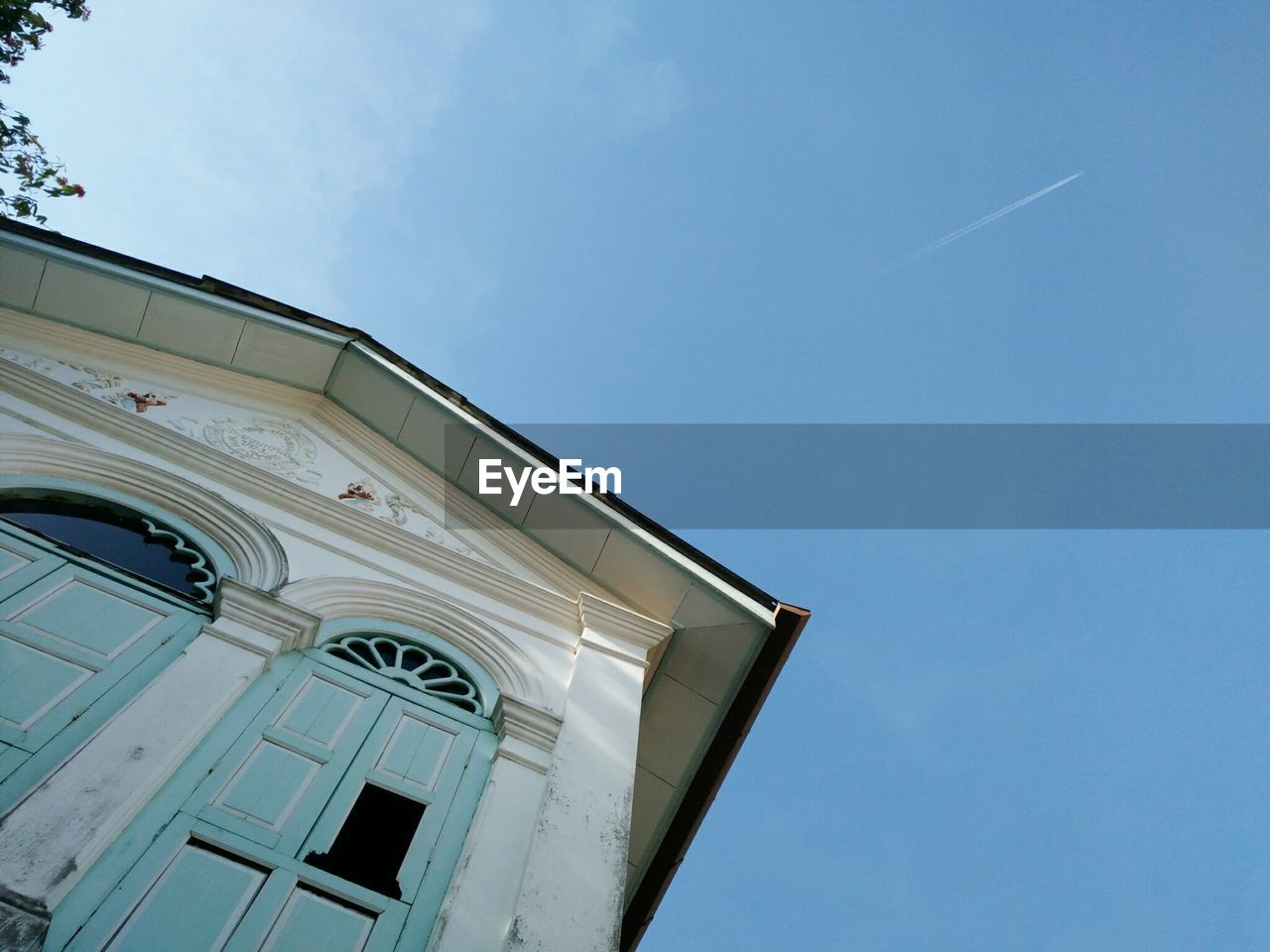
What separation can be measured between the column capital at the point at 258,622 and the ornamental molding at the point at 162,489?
0.40 metres

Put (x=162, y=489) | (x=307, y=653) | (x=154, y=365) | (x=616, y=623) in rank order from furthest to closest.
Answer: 1. (x=154, y=365)
2. (x=616, y=623)
3. (x=162, y=489)
4. (x=307, y=653)

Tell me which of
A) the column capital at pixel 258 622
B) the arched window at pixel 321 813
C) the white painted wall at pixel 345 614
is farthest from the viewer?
the column capital at pixel 258 622

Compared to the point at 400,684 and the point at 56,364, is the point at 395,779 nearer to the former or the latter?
the point at 400,684

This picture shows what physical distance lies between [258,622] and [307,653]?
36cm

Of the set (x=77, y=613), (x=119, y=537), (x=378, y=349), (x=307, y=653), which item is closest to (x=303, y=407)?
(x=378, y=349)

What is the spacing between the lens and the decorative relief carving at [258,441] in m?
7.73

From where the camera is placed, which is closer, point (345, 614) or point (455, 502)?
point (345, 614)

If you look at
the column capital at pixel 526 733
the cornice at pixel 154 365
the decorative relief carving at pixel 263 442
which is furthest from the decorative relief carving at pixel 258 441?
the column capital at pixel 526 733

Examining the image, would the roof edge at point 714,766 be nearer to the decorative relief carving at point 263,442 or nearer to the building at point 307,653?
the building at point 307,653

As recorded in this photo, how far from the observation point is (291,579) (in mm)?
6664

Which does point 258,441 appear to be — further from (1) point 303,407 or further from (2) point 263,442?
(1) point 303,407

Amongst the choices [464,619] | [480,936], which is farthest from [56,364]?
[480,936]

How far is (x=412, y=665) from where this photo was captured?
265 inches

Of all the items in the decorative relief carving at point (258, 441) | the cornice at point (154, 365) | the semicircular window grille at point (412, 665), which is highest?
the cornice at point (154, 365)
